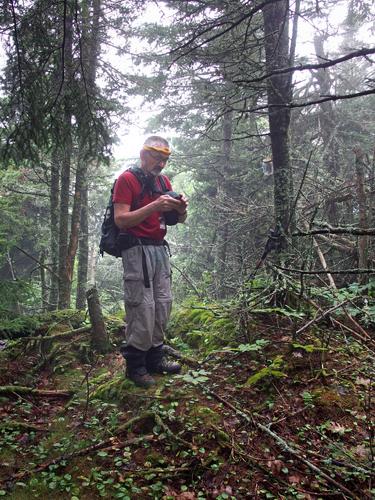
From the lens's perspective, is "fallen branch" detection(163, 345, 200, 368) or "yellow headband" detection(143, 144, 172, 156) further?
"fallen branch" detection(163, 345, 200, 368)

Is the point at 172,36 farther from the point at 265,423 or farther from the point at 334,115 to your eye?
the point at 265,423

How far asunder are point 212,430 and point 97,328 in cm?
285

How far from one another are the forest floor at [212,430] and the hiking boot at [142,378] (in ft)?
0.24

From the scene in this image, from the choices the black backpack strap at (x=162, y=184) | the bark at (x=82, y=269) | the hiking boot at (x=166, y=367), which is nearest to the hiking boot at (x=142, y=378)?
the hiking boot at (x=166, y=367)

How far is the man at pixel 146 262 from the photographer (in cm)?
377

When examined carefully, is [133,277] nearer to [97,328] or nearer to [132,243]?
[132,243]

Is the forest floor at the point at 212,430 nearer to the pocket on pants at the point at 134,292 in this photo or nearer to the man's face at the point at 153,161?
the pocket on pants at the point at 134,292

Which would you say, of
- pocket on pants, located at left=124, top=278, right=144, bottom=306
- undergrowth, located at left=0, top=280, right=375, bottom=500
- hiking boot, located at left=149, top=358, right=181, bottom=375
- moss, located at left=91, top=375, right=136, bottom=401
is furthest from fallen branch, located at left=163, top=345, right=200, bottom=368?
pocket on pants, located at left=124, top=278, right=144, bottom=306

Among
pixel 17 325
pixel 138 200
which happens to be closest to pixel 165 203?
pixel 138 200

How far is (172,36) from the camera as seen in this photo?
1228cm

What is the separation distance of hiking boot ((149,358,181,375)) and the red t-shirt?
139 centimetres

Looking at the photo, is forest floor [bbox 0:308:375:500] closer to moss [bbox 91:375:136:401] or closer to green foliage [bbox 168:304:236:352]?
moss [bbox 91:375:136:401]

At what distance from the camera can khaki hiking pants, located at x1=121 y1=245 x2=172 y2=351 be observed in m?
3.78

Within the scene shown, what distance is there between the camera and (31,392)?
13.5ft
